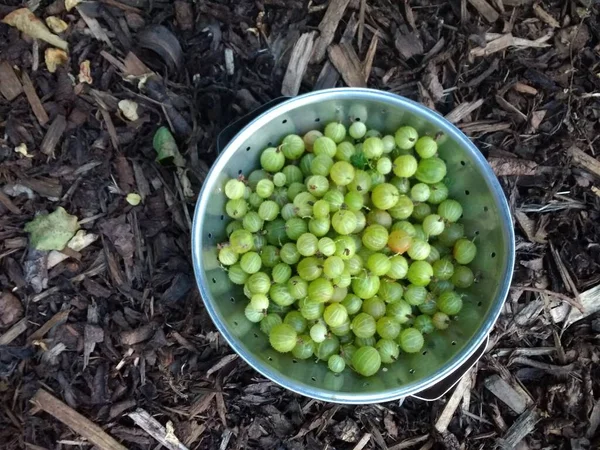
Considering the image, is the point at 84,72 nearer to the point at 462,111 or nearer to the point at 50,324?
the point at 50,324

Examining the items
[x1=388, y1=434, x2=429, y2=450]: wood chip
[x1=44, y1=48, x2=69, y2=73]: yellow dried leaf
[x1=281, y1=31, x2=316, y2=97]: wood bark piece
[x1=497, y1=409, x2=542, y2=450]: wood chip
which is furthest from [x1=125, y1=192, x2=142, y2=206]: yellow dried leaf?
[x1=497, y1=409, x2=542, y2=450]: wood chip

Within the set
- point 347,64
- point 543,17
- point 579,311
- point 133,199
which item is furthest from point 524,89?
point 133,199

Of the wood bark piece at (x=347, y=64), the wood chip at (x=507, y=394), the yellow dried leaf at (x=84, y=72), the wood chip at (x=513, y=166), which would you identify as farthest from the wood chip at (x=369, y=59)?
the wood chip at (x=507, y=394)

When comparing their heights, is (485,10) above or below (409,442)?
above

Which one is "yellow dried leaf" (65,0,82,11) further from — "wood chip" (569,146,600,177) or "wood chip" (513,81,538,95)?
"wood chip" (569,146,600,177)

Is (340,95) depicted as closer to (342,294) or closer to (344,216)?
(344,216)
